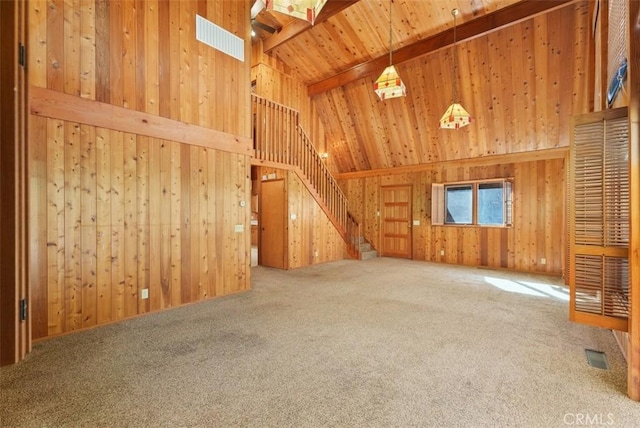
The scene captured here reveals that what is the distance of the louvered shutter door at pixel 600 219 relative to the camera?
232 centimetres

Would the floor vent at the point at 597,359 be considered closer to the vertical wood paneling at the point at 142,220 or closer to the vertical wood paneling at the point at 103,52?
the vertical wood paneling at the point at 142,220

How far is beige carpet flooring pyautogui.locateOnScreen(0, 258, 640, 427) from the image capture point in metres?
1.88

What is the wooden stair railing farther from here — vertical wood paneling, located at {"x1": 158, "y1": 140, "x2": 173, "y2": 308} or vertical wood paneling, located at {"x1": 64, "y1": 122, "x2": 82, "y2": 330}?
vertical wood paneling, located at {"x1": 64, "y1": 122, "x2": 82, "y2": 330}

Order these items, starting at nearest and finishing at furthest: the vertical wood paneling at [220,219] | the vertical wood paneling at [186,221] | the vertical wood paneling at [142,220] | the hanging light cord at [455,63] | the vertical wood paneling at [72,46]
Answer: the vertical wood paneling at [72,46] < the vertical wood paneling at [142,220] < the vertical wood paneling at [186,221] < the vertical wood paneling at [220,219] < the hanging light cord at [455,63]

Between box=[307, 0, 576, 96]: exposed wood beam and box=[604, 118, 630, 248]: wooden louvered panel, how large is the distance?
12.7ft

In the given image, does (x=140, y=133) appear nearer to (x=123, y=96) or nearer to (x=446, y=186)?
(x=123, y=96)

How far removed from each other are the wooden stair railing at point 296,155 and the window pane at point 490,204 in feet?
10.7

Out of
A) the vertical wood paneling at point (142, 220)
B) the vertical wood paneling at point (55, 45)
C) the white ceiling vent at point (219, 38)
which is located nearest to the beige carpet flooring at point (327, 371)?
the vertical wood paneling at point (142, 220)

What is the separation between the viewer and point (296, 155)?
22.9ft

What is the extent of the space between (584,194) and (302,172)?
541 centimetres

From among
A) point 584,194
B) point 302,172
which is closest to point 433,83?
point 302,172

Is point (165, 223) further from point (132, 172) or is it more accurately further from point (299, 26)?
point (299, 26)

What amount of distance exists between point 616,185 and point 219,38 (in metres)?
5.20

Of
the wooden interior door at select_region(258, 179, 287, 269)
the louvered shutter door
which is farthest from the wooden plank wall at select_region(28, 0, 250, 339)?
the louvered shutter door
